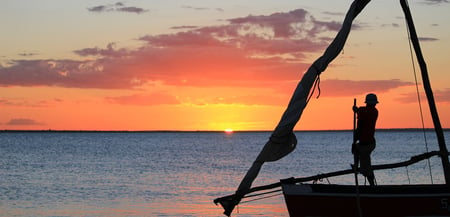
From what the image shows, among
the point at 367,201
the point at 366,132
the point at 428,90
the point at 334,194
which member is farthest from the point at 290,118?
the point at 428,90

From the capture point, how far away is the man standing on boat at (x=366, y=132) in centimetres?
1816

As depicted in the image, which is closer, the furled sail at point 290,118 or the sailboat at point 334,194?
the furled sail at point 290,118

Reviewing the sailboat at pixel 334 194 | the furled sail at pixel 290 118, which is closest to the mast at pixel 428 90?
the sailboat at pixel 334 194

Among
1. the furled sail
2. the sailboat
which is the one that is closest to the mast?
the sailboat

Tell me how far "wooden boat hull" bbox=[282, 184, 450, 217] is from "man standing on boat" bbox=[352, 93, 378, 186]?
78cm

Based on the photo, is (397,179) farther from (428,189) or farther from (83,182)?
(428,189)

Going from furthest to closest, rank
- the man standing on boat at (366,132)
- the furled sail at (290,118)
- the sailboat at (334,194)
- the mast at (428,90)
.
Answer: the mast at (428,90)
the man standing on boat at (366,132)
the sailboat at (334,194)
the furled sail at (290,118)

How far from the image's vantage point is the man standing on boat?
18.2 m

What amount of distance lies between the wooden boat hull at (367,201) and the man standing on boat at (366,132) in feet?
2.56

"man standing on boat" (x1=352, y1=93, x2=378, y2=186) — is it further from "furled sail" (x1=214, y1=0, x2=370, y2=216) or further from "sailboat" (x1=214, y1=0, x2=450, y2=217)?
"furled sail" (x1=214, y1=0, x2=370, y2=216)

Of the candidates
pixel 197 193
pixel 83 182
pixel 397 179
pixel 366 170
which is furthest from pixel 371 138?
pixel 83 182

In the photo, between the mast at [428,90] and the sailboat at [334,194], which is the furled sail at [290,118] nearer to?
the sailboat at [334,194]

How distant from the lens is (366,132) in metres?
18.3

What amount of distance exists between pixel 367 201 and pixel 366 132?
1662 mm
